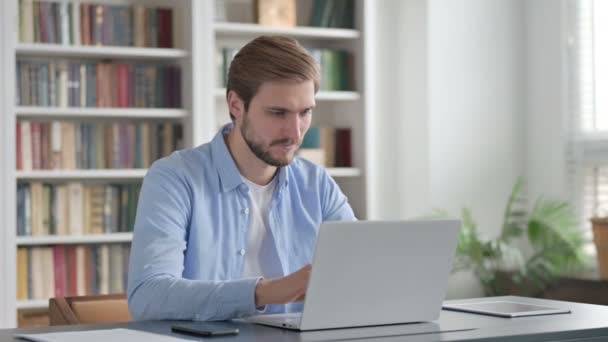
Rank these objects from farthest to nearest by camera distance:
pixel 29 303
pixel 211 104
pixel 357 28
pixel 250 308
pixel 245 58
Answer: pixel 357 28
pixel 211 104
pixel 29 303
pixel 245 58
pixel 250 308

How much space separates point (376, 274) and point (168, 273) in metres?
0.49

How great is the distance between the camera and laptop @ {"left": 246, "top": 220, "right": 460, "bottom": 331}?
71.6 inches

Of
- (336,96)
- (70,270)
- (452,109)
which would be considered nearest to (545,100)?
(452,109)

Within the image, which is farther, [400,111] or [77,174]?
[400,111]

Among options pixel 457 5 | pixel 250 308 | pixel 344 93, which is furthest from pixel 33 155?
pixel 250 308

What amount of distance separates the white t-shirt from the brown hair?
0.84 ft

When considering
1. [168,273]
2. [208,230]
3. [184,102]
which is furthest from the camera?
[184,102]

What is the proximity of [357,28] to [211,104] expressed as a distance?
862 mm

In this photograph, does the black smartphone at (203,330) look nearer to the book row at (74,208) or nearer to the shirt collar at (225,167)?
the shirt collar at (225,167)

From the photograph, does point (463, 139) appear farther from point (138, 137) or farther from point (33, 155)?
point (33, 155)

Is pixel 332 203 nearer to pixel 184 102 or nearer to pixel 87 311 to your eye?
pixel 87 311

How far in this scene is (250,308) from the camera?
202cm

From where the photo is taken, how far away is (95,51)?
4398 mm

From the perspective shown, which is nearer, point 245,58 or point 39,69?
point 245,58
